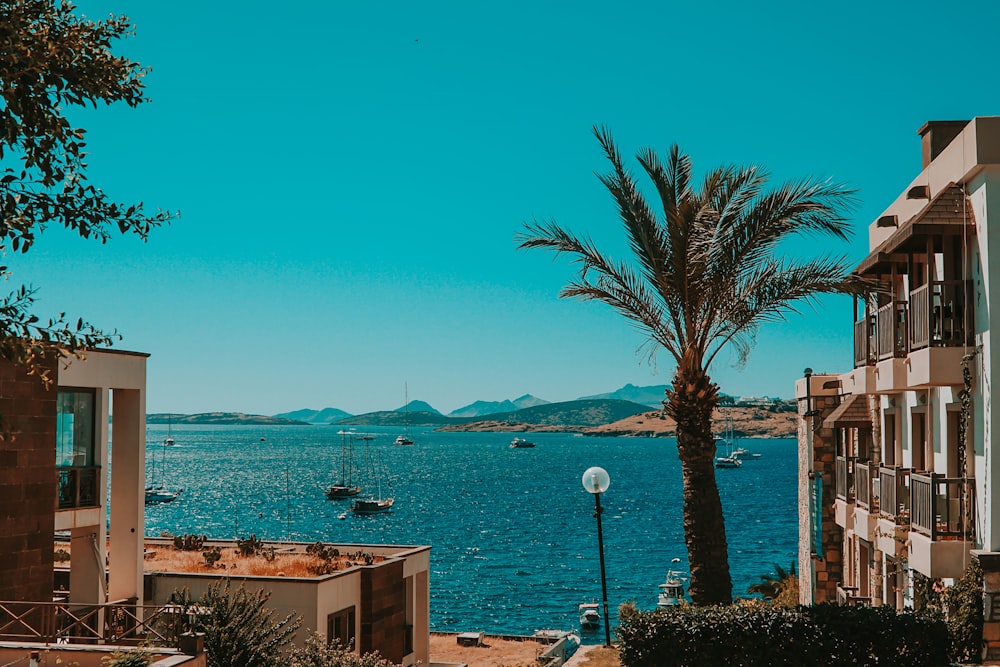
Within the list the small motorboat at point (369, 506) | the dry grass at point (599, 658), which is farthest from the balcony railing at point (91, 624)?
the small motorboat at point (369, 506)

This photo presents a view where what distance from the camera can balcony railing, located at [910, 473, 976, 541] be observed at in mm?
17203

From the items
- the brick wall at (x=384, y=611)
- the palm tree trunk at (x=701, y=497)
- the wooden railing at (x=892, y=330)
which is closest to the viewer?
the palm tree trunk at (x=701, y=497)

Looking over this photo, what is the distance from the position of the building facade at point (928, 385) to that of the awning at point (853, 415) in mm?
34

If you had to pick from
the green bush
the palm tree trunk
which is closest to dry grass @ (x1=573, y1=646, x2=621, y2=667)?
the palm tree trunk

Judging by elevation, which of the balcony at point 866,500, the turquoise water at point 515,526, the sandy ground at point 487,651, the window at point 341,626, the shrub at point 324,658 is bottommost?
the turquoise water at point 515,526

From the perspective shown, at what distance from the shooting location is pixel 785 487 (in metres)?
168

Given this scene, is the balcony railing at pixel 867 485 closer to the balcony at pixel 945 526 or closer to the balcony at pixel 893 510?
the balcony at pixel 893 510

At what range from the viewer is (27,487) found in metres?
21.5

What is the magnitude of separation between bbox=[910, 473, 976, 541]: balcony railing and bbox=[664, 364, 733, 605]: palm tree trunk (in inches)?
136

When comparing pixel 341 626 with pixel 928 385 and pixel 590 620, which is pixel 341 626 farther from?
pixel 590 620

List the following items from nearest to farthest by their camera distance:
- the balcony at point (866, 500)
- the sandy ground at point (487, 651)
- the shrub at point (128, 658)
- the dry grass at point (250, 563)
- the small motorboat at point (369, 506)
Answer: the shrub at point (128, 658) < the balcony at point (866, 500) < the dry grass at point (250, 563) < the sandy ground at point (487, 651) < the small motorboat at point (369, 506)

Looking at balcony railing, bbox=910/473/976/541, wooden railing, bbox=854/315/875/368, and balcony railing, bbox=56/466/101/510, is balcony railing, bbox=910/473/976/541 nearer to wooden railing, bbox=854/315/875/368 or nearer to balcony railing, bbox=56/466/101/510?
wooden railing, bbox=854/315/875/368

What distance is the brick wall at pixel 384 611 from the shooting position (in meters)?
26.8

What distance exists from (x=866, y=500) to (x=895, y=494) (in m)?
3.13
